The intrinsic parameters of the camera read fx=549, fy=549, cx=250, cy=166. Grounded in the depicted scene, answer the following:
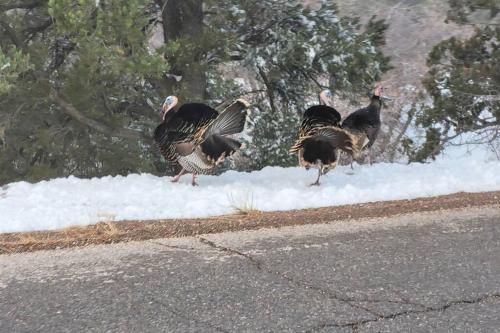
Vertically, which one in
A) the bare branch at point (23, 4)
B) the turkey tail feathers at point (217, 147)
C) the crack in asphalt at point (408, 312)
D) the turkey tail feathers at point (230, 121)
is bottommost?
the crack in asphalt at point (408, 312)

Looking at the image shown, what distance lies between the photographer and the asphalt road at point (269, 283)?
110 inches

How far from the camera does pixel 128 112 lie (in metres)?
11.6

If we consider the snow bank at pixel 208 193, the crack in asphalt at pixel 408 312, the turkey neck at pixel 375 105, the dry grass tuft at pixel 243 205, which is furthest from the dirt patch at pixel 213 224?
the turkey neck at pixel 375 105

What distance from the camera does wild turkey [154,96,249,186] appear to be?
702 centimetres

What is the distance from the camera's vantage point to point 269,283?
3.27 meters

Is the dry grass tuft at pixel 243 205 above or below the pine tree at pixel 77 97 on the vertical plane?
below

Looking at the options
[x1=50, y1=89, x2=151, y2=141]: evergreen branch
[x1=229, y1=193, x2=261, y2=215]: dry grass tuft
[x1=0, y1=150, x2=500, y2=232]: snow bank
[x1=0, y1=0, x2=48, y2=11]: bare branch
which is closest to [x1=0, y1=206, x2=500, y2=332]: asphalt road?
[x1=229, y1=193, x2=261, y2=215]: dry grass tuft

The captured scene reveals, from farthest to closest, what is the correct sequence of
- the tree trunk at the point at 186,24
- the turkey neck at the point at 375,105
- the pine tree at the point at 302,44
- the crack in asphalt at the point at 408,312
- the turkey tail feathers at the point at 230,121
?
the tree trunk at the point at 186,24, the pine tree at the point at 302,44, the turkey neck at the point at 375,105, the turkey tail feathers at the point at 230,121, the crack in asphalt at the point at 408,312

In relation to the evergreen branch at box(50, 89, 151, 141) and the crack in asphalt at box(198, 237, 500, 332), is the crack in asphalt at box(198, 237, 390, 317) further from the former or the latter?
the evergreen branch at box(50, 89, 151, 141)

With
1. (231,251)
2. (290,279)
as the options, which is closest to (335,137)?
(231,251)

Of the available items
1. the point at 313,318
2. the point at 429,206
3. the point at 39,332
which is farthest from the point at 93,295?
the point at 429,206

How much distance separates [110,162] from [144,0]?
4014 mm

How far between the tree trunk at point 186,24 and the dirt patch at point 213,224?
18.0 ft

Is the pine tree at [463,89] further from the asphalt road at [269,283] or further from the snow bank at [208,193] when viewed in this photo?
the asphalt road at [269,283]
